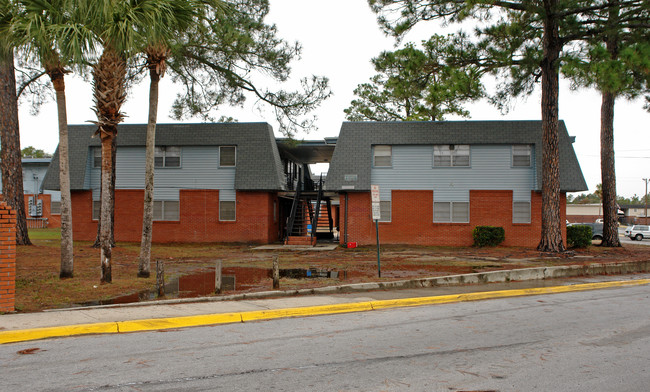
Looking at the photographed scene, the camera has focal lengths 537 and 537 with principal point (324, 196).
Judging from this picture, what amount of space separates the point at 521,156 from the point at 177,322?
22.9 m

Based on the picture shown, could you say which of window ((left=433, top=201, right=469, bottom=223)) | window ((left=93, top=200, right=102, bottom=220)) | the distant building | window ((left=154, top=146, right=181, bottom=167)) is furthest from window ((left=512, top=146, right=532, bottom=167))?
the distant building

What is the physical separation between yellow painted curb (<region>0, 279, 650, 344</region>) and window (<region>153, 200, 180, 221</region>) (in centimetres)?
2044

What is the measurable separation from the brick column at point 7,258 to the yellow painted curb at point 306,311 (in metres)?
4.12

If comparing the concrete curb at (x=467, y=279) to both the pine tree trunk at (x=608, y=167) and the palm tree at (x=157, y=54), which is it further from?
the pine tree trunk at (x=608, y=167)

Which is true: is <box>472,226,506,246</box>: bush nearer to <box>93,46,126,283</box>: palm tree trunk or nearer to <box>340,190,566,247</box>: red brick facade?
<box>340,190,566,247</box>: red brick facade

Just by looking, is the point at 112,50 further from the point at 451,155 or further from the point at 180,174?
the point at 451,155

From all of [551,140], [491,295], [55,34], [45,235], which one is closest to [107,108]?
[55,34]

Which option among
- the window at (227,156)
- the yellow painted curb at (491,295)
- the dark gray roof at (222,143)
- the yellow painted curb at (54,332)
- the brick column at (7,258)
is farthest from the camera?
the window at (227,156)

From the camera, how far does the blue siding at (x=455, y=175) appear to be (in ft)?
90.9

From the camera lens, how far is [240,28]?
78.2ft

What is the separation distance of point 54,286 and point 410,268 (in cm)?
1028

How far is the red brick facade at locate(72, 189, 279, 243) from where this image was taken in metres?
29.1

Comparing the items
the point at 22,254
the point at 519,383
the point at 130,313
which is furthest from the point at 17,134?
the point at 519,383

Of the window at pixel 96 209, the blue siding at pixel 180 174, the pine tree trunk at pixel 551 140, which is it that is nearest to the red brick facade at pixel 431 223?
the pine tree trunk at pixel 551 140
